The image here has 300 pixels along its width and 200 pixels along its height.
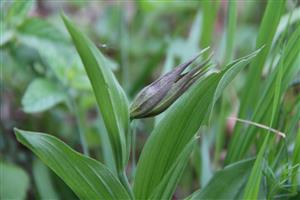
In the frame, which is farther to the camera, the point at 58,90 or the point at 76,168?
the point at 58,90

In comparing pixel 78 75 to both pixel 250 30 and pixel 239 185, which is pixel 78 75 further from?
pixel 250 30

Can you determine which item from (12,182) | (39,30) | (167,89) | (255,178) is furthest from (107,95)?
(39,30)

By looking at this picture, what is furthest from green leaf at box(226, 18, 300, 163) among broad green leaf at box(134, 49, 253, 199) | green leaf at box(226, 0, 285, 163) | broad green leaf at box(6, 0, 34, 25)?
broad green leaf at box(6, 0, 34, 25)

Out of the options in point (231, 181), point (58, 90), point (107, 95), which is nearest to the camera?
point (107, 95)

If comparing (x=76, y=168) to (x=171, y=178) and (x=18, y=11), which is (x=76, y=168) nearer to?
(x=171, y=178)

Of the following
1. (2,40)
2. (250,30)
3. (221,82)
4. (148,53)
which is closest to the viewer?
(221,82)

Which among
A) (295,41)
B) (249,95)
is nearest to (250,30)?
(249,95)

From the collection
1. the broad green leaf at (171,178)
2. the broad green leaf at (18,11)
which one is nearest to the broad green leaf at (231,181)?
the broad green leaf at (171,178)
